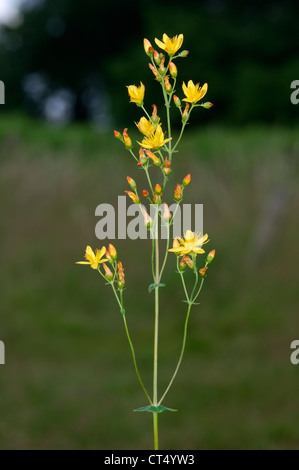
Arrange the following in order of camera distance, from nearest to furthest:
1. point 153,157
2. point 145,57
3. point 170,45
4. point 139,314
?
point 153,157 < point 170,45 < point 139,314 < point 145,57

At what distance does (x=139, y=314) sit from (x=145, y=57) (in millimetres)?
8674

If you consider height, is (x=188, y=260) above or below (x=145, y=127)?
below

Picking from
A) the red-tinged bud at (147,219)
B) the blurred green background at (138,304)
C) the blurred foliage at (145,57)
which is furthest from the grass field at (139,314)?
the blurred foliage at (145,57)

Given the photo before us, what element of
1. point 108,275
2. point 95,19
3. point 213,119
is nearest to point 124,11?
point 95,19

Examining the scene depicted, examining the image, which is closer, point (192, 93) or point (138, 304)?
point (192, 93)

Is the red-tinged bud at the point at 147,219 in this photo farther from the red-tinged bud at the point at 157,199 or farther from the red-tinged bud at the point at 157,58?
the red-tinged bud at the point at 157,58

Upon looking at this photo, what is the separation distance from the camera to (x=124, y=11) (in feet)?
54.6

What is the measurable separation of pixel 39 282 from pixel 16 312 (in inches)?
21.5

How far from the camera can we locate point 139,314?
238 inches

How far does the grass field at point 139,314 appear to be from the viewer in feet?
13.5

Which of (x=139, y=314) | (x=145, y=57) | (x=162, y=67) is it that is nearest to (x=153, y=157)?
(x=162, y=67)

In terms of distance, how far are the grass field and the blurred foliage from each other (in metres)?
4.17

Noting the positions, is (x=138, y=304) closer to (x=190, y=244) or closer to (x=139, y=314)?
(x=139, y=314)

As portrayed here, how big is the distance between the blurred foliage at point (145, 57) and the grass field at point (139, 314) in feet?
13.7
